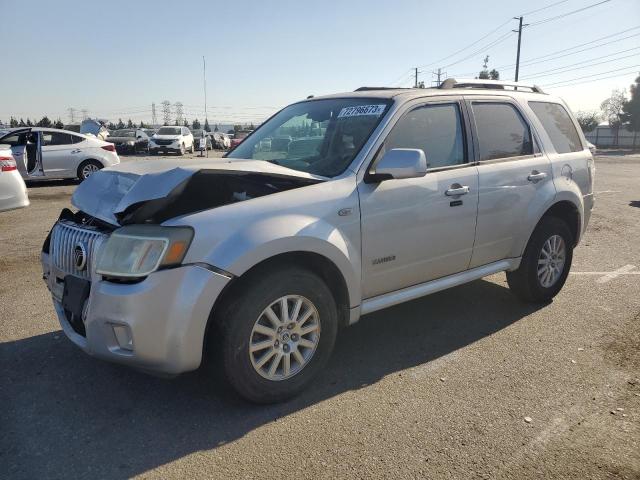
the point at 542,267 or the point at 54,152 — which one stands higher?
the point at 54,152

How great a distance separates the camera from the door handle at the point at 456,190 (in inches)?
154

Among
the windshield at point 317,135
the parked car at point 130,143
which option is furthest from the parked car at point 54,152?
the parked car at point 130,143

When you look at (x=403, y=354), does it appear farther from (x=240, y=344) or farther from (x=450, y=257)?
(x=240, y=344)

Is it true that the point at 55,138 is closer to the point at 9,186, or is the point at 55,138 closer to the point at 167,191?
the point at 9,186

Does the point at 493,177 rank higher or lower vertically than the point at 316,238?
higher

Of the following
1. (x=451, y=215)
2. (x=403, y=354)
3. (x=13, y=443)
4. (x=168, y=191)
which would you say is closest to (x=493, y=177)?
(x=451, y=215)

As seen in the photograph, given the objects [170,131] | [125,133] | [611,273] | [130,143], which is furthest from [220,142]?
[611,273]

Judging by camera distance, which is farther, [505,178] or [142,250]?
[505,178]

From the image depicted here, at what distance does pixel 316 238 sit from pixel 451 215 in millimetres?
1297

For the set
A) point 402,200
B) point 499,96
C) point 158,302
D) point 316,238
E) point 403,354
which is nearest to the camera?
point 158,302

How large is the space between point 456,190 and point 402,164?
0.80 metres

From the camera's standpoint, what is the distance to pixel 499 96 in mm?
4609

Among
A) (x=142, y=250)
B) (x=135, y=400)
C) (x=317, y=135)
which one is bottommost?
(x=135, y=400)

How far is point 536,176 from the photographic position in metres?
4.59
